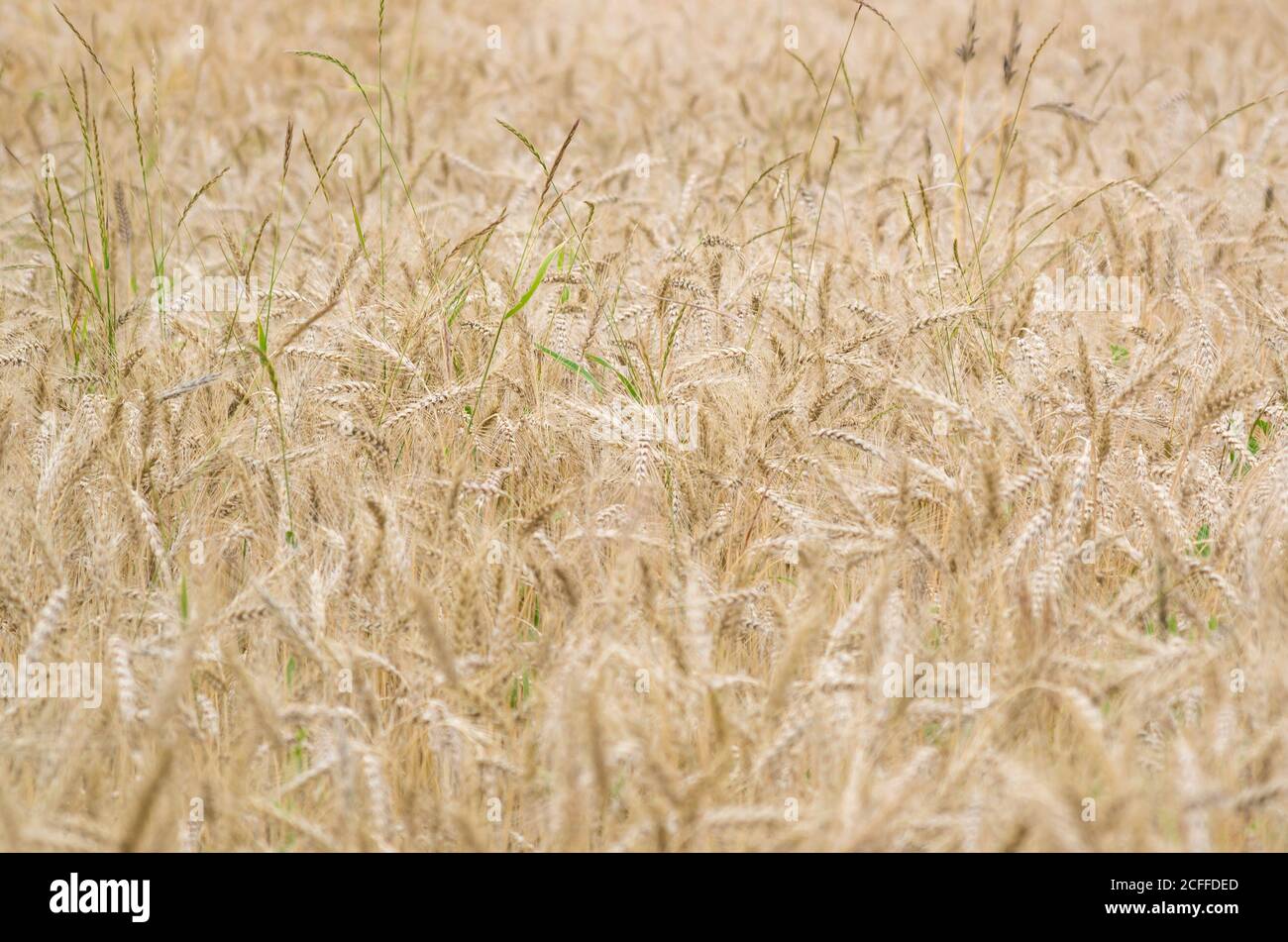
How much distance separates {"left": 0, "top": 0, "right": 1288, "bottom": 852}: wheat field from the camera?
1.40 m

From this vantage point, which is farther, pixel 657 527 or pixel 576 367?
pixel 576 367

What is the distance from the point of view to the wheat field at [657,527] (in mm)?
1397

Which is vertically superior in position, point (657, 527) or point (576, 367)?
point (576, 367)

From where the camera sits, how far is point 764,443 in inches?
85.5

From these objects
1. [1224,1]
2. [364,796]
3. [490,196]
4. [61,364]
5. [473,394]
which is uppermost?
[1224,1]

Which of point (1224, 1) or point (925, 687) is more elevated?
point (1224, 1)

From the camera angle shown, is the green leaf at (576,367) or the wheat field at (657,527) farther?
the green leaf at (576,367)

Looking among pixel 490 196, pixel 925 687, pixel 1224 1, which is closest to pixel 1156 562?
pixel 925 687

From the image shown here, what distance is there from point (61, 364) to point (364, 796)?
149 centimetres

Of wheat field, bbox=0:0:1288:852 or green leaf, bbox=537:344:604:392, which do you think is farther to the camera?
green leaf, bbox=537:344:604:392

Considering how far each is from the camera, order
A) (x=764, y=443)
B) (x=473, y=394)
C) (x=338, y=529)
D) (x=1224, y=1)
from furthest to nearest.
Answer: (x=1224, y=1)
(x=473, y=394)
(x=764, y=443)
(x=338, y=529)

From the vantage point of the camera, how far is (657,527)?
1949mm
